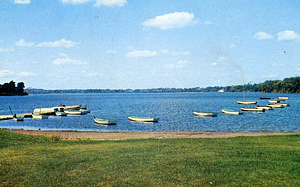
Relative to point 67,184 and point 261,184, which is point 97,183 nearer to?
point 67,184

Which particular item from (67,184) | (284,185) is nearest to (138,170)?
(67,184)

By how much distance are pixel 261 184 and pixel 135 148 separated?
7776 mm

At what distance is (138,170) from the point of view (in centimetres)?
1193

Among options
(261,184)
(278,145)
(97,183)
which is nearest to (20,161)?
(97,183)

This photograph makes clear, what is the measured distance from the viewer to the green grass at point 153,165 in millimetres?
10695

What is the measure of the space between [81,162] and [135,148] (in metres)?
3.79

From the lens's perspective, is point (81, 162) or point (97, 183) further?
point (81, 162)

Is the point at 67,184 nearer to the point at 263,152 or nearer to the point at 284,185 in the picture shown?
the point at 284,185

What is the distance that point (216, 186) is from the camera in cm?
1011

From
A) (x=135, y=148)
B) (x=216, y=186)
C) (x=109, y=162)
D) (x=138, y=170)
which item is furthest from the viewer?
(x=135, y=148)

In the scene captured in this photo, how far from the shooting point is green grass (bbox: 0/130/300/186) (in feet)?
35.1

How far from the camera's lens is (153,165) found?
12.6m

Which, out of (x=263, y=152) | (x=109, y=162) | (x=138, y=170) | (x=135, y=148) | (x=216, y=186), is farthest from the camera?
(x=135, y=148)

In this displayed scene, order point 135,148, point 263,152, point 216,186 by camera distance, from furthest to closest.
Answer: point 135,148 < point 263,152 < point 216,186
